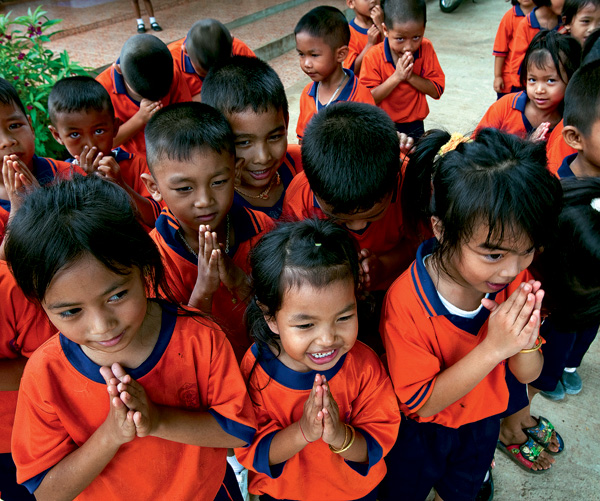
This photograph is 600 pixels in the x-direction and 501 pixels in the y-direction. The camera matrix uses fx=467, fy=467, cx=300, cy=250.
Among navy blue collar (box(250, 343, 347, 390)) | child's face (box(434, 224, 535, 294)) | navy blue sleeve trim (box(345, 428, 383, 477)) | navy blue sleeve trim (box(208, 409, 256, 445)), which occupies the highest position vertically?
child's face (box(434, 224, 535, 294))

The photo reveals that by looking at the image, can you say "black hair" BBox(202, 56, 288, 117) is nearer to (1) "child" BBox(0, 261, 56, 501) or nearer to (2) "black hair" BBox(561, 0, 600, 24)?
(1) "child" BBox(0, 261, 56, 501)

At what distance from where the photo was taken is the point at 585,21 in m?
2.70

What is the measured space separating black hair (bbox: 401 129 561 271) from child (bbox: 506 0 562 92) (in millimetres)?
2493

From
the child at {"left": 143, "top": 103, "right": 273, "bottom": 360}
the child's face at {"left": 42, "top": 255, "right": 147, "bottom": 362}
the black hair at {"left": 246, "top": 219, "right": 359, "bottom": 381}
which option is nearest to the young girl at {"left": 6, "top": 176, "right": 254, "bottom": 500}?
the child's face at {"left": 42, "top": 255, "right": 147, "bottom": 362}

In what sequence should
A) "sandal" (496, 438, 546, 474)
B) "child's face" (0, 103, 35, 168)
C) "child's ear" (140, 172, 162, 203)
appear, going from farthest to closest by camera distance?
"sandal" (496, 438, 546, 474)
"child's face" (0, 103, 35, 168)
"child's ear" (140, 172, 162, 203)

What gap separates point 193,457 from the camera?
45.3 inches

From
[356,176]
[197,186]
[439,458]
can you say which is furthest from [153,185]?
[439,458]

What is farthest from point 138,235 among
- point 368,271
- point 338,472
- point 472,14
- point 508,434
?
point 472,14

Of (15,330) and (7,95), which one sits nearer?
(15,330)

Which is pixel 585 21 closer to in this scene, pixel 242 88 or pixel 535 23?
pixel 535 23

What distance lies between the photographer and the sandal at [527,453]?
1.75 meters

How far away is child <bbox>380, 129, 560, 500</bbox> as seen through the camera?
3.46ft

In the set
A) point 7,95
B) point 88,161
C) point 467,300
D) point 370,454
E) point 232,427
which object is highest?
point 7,95

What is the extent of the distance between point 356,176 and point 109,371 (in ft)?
2.71
